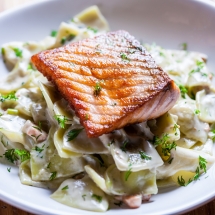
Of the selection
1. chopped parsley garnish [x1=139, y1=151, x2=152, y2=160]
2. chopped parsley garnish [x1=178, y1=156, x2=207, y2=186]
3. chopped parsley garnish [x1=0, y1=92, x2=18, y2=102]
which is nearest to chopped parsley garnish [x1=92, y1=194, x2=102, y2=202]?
chopped parsley garnish [x1=139, y1=151, x2=152, y2=160]

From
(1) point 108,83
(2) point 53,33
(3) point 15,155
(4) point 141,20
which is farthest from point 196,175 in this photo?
(2) point 53,33

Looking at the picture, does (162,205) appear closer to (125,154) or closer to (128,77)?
(125,154)

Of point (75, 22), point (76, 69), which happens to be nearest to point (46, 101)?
point (76, 69)

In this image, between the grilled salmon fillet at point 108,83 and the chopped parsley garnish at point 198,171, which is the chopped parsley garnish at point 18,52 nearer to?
the grilled salmon fillet at point 108,83

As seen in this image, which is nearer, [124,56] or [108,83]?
[108,83]

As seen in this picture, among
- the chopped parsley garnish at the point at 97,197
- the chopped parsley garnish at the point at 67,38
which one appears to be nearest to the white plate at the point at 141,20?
the chopped parsley garnish at the point at 67,38

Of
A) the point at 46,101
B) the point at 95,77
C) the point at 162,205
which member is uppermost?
the point at 95,77

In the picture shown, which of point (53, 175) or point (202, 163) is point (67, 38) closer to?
point (53, 175)
